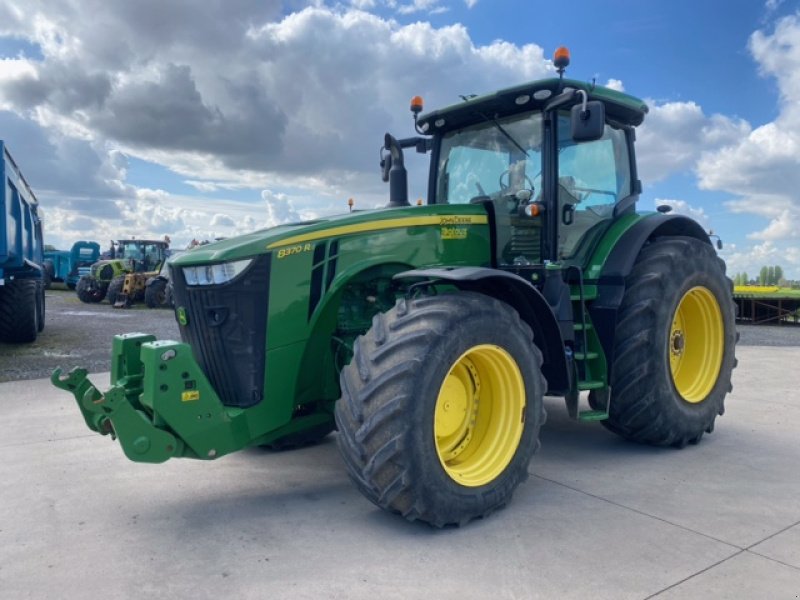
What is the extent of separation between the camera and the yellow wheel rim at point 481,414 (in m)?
3.62

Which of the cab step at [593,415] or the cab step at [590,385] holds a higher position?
the cab step at [590,385]

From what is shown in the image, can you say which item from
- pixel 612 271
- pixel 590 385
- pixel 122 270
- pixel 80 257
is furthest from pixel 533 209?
pixel 80 257

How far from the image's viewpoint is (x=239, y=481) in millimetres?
4172

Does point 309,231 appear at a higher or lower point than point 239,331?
higher

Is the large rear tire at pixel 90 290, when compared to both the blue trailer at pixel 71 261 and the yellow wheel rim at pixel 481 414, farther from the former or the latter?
the yellow wheel rim at pixel 481 414

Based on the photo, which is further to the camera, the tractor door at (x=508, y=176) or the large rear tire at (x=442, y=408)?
the tractor door at (x=508, y=176)

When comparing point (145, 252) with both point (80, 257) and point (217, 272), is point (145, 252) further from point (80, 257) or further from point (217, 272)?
point (217, 272)

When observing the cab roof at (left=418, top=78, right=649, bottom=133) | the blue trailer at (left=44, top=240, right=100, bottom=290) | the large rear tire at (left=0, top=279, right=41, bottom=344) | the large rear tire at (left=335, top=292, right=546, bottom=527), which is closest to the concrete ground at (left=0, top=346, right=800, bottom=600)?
the large rear tire at (left=335, top=292, right=546, bottom=527)

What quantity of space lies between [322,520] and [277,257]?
4.80 feet

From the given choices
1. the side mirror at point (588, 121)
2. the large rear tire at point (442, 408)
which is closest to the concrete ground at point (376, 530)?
the large rear tire at point (442, 408)

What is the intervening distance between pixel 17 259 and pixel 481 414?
845 cm

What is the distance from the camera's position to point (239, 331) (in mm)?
3641

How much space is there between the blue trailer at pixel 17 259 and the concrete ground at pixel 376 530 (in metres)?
5.07

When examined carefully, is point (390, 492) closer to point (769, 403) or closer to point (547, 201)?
point (547, 201)
